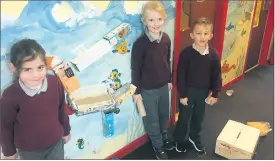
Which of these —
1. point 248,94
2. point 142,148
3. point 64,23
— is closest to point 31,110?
point 64,23

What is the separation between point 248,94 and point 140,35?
2.14 metres

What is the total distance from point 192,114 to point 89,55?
1.17m

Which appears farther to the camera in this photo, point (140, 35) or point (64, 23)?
point (140, 35)

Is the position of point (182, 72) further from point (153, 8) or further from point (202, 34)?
point (153, 8)

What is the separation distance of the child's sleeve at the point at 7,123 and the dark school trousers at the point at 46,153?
0.26 ft

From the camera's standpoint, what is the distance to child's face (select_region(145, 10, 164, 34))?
6.79 feet

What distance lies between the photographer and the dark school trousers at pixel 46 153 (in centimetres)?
168

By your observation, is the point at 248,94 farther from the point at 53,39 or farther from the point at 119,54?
the point at 53,39

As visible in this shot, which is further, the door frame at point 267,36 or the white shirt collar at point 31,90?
the door frame at point 267,36

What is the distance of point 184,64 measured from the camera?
90.4 inches

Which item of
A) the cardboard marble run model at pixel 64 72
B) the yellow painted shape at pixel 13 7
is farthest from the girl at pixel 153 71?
the yellow painted shape at pixel 13 7

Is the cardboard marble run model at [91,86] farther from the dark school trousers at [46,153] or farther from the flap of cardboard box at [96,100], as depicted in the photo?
the dark school trousers at [46,153]

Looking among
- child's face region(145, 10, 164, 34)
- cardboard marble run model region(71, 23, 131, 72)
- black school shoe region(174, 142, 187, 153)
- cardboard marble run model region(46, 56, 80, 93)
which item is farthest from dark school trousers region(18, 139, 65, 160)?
black school shoe region(174, 142, 187, 153)

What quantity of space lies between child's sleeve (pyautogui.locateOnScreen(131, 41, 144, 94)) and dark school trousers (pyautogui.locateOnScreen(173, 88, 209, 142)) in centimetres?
48
